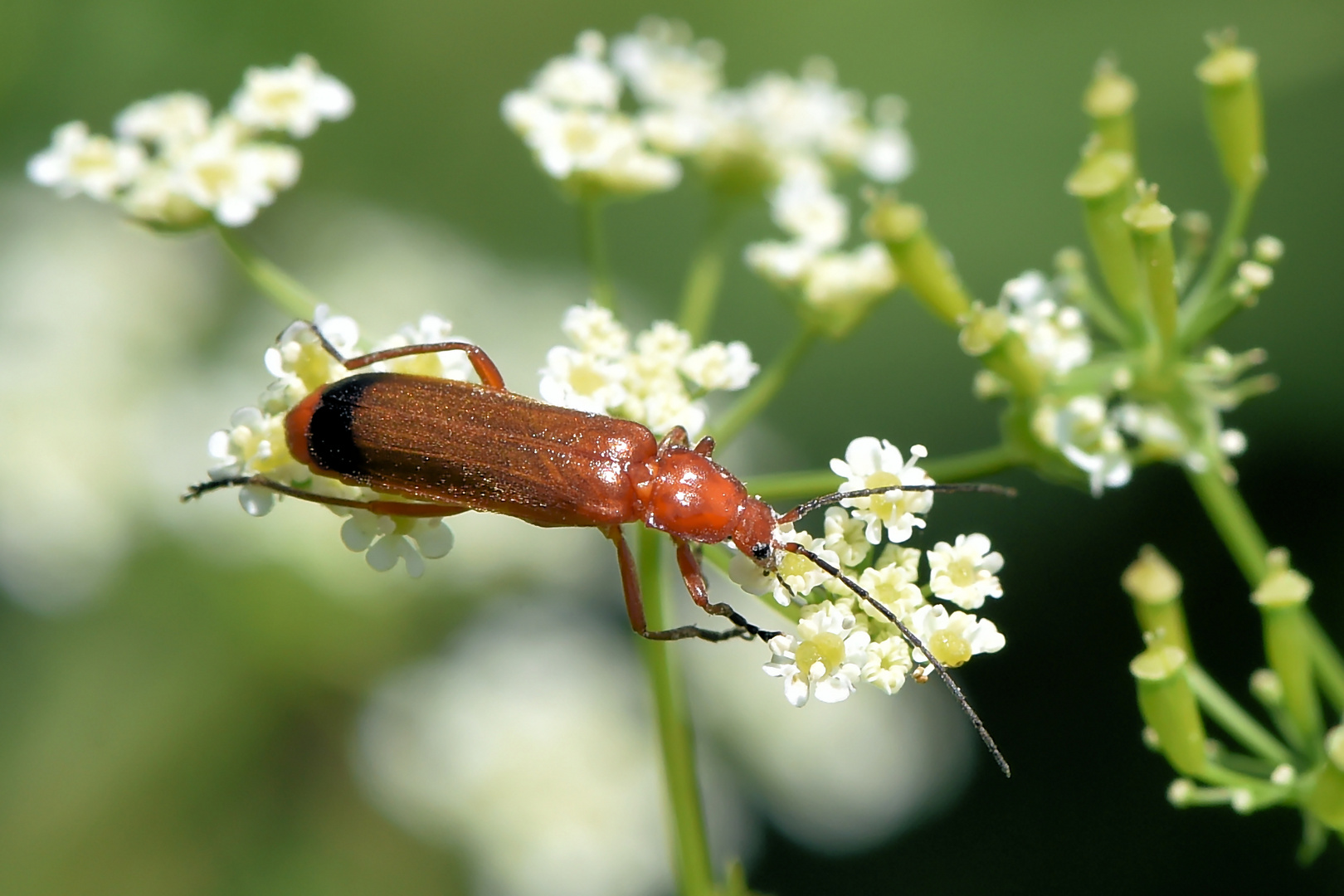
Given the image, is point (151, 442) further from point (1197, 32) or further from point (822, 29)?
point (1197, 32)

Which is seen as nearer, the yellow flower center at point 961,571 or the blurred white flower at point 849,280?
the yellow flower center at point 961,571

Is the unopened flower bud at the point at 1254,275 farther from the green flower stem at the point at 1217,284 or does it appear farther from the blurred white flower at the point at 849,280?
the blurred white flower at the point at 849,280

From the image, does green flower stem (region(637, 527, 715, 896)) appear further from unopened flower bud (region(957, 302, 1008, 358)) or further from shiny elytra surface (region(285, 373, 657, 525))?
unopened flower bud (region(957, 302, 1008, 358))

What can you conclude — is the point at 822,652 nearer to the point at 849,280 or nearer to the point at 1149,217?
the point at 1149,217

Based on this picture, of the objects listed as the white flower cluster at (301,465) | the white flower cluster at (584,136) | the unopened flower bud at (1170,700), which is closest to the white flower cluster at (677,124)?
the white flower cluster at (584,136)

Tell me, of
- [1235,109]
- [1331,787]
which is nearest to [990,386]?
[1235,109]

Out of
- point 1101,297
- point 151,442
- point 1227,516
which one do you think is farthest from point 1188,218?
point 151,442

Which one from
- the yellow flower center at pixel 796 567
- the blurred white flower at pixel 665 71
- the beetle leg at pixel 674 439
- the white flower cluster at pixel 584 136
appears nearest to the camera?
the yellow flower center at pixel 796 567

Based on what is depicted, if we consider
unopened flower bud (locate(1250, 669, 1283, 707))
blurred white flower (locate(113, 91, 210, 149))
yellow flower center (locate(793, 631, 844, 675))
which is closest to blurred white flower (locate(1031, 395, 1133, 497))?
unopened flower bud (locate(1250, 669, 1283, 707))
